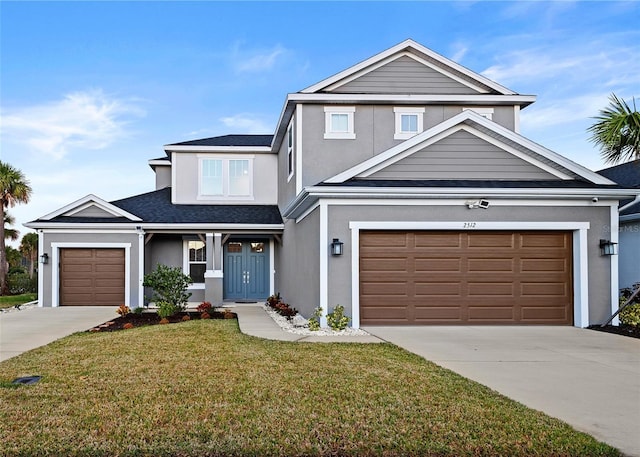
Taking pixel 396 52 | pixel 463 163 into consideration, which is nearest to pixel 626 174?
pixel 463 163

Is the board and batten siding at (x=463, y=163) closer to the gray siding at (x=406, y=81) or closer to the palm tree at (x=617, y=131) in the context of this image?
the palm tree at (x=617, y=131)

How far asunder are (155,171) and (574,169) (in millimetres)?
16356

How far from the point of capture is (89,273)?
57.8 feet

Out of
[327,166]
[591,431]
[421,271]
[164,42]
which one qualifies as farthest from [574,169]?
[164,42]

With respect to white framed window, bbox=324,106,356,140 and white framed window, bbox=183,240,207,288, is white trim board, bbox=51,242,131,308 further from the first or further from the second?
white framed window, bbox=324,106,356,140

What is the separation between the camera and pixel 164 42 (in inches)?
689

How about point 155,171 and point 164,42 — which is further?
point 155,171

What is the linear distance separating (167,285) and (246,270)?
17.1ft

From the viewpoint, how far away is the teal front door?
747 inches

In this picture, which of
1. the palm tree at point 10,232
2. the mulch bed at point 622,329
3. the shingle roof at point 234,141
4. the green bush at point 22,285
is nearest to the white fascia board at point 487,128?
the mulch bed at point 622,329

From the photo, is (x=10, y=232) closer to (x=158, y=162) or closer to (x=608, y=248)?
(x=158, y=162)

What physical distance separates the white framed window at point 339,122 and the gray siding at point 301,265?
2.71 metres

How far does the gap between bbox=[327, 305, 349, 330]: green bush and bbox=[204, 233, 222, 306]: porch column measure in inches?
287

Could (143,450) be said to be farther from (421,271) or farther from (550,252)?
(550,252)
